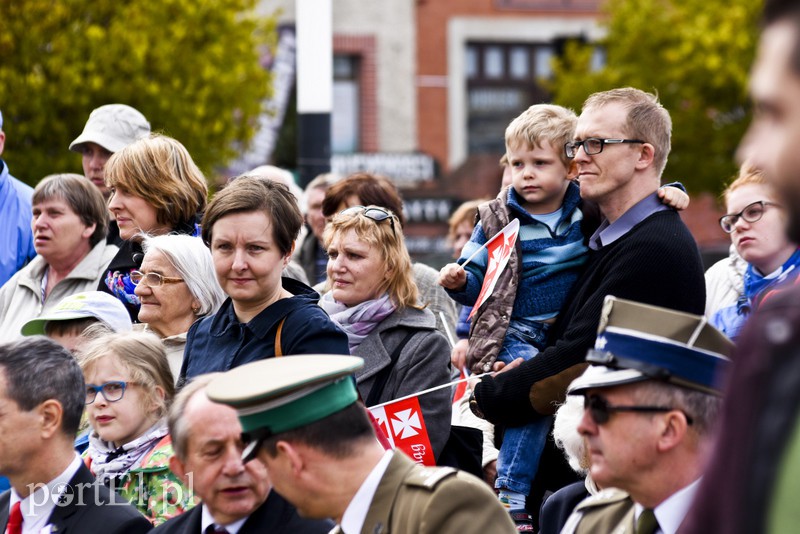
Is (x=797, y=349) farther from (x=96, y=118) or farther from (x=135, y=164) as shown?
(x=96, y=118)

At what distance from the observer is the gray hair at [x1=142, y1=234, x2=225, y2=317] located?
5.27 m

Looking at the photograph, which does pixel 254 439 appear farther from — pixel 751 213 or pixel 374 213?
pixel 751 213

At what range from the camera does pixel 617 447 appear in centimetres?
302

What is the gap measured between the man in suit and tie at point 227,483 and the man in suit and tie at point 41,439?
46 centimetres

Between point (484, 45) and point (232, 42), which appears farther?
point (484, 45)

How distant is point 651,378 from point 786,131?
156cm

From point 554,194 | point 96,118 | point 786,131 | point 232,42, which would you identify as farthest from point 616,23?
point 786,131

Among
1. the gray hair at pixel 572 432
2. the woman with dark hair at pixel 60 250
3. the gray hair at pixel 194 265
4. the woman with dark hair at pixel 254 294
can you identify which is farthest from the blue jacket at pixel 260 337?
the woman with dark hair at pixel 60 250

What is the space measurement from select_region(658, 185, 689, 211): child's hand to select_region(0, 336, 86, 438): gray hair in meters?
2.12

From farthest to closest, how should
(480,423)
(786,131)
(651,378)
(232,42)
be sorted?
(232,42), (480,423), (651,378), (786,131)

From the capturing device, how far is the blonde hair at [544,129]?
490cm

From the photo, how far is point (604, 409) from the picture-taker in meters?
3.05

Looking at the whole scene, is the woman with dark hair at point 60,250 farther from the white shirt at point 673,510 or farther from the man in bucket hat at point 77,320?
the white shirt at point 673,510

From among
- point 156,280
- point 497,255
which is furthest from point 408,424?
point 156,280
